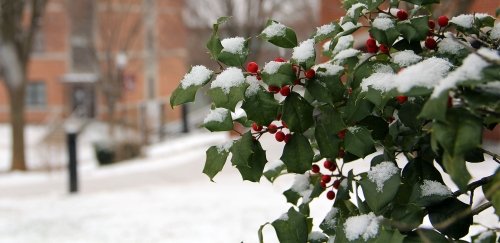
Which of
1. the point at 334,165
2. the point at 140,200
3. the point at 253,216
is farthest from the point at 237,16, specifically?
the point at 334,165

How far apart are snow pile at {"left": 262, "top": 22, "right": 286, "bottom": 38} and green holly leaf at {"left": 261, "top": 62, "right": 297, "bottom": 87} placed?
0.13 metres

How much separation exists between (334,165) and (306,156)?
429 millimetres

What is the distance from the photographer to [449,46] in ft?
5.13

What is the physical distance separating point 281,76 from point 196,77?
0.23 m

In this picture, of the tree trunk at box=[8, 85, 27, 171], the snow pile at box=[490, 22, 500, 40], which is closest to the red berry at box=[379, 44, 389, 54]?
the snow pile at box=[490, 22, 500, 40]

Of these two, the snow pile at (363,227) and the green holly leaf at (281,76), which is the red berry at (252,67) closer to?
the green holly leaf at (281,76)

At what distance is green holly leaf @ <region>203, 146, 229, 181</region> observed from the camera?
1572 mm

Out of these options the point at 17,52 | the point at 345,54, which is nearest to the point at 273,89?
Result: the point at 345,54

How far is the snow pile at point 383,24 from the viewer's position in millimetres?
1594

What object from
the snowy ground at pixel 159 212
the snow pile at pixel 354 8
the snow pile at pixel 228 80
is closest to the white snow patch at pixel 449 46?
the snow pile at pixel 354 8

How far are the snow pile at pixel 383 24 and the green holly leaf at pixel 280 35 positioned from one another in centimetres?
24

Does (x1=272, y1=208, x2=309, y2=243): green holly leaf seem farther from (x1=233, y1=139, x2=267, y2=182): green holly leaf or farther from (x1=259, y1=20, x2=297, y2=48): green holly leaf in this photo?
(x1=259, y1=20, x2=297, y2=48): green holly leaf

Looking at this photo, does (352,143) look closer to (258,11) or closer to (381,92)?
(381,92)

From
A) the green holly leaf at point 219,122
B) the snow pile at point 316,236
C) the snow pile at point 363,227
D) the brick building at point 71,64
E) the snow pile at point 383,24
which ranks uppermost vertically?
the brick building at point 71,64
